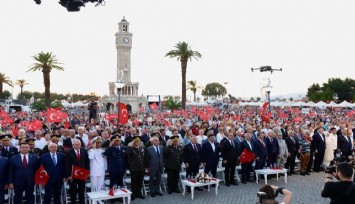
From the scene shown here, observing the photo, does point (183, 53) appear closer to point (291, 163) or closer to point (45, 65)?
point (45, 65)

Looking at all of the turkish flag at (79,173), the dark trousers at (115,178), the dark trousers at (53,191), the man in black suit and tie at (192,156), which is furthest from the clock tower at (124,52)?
the dark trousers at (53,191)

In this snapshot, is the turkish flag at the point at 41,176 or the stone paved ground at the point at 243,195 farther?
the stone paved ground at the point at 243,195

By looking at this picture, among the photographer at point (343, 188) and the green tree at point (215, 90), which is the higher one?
the green tree at point (215, 90)

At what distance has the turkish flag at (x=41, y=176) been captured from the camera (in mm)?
9496

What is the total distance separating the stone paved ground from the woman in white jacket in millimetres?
1250

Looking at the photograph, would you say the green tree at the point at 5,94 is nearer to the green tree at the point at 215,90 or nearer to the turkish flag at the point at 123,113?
the green tree at the point at 215,90

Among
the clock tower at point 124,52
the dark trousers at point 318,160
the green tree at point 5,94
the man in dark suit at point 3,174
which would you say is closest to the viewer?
the man in dark suit at point 3,174

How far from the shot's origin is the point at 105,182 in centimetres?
1168

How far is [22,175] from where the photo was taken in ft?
30.3

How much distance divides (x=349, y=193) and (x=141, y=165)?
24.2 feet

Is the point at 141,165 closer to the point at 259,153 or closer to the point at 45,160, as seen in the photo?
the point at 45,160

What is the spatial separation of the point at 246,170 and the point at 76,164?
677 centimetres

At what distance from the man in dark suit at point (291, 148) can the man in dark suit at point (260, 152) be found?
144 centimetres

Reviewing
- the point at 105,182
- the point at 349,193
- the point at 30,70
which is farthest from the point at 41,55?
the point at 349,193
